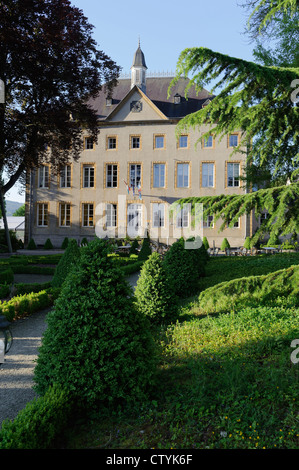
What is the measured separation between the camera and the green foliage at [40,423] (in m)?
2.42

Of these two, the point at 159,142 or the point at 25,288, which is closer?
the point at 25,288

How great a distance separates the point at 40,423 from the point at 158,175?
26.3 metres

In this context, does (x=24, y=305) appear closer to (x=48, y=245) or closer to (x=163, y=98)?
(x=48, y=245)

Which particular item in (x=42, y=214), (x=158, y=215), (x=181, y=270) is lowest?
(x=181, y=270)

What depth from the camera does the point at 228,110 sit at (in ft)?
17.5

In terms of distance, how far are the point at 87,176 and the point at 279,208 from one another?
85.0 ft

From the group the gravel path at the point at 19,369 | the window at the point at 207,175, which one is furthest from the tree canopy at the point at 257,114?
the window at the point at 207,175

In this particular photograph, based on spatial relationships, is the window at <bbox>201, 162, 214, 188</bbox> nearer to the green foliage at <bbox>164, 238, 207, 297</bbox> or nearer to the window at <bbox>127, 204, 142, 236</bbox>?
the window at <bbox>127, 204, 142, 236</bbox>

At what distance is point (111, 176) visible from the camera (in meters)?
29.0

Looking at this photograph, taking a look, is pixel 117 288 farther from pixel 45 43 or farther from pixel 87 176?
pixel 87 176

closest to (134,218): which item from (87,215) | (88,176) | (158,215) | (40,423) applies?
(158,215)

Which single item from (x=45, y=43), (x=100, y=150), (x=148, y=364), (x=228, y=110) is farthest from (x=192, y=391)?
(x=100, y=150)

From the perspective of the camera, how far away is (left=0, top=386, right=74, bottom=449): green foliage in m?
2.42

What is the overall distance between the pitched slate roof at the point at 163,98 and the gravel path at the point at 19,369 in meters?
24.4
